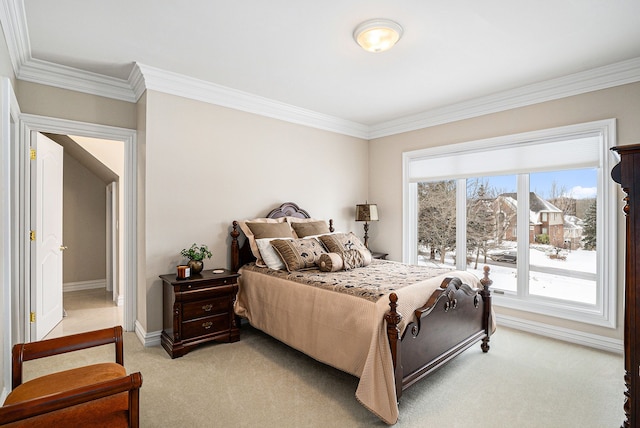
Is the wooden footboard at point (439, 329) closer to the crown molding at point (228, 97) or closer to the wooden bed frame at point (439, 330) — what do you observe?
the wooden bed frame at point (439, 330)

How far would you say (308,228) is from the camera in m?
4.00

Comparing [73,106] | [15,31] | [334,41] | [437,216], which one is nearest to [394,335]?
[334,41]

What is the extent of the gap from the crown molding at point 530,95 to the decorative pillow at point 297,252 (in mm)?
2416

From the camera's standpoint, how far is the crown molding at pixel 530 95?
309 cm

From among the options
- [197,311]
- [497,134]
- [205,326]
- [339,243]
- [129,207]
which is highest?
[497,134]

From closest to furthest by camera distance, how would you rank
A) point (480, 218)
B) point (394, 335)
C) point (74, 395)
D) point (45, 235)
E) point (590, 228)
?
point (74, 395) < point (394, 335) < point (590, 228) < point (45, 235) < point (480, 218)

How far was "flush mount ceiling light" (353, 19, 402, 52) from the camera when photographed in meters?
2.42

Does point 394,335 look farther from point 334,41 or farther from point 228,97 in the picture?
point 228,97

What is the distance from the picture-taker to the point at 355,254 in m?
3.51

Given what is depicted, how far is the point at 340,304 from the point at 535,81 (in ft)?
10.2

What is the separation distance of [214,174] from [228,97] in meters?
0.89

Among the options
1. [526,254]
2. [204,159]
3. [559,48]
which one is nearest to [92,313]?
[204,159]

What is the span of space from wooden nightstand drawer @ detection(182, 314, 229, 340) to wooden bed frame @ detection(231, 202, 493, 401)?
1.85 meters

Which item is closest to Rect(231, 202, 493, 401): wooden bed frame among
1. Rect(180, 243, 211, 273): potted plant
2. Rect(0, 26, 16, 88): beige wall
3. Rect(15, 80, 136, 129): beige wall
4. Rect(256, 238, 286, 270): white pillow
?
Rect(256, 238, 286, 270): white pillow
